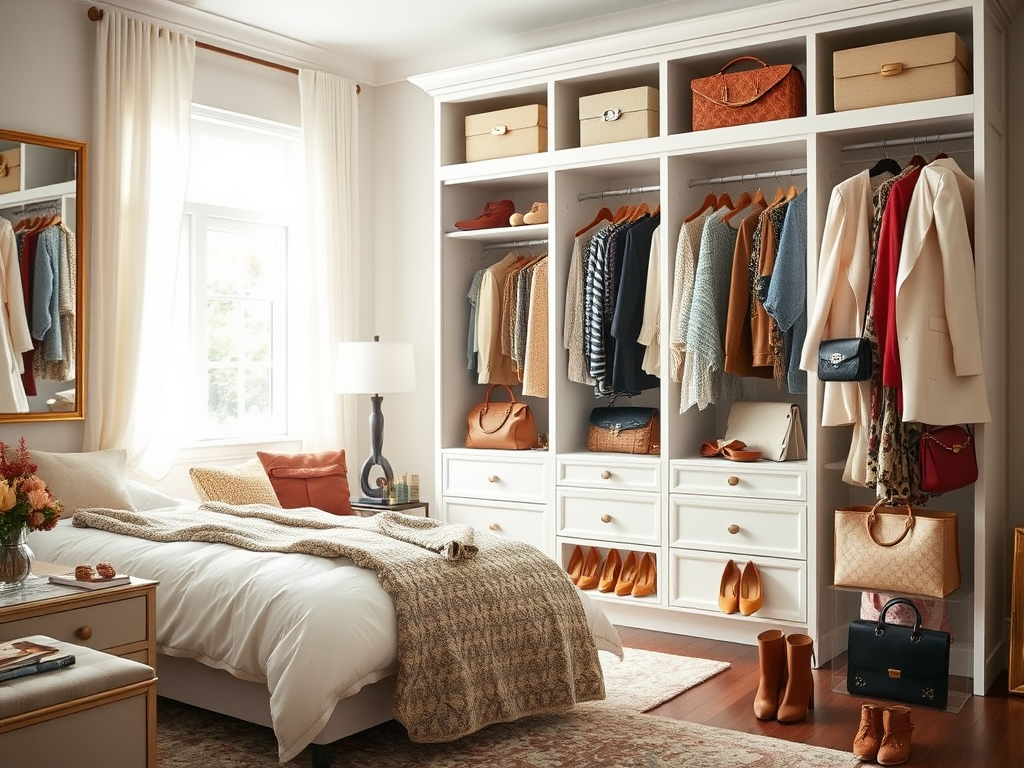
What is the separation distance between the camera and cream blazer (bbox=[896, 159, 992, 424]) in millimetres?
3650

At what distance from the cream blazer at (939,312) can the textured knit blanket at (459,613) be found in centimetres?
141

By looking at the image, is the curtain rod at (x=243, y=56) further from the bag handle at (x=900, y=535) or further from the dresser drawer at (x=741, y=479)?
the bag handle at (x=900, y=535)

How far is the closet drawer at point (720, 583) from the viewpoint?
13.8 ft

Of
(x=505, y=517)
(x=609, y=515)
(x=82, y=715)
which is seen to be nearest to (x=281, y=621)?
(x=82, y=715)

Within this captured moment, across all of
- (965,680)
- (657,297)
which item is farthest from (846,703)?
(657,297)

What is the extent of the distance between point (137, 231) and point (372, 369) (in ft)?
3.89

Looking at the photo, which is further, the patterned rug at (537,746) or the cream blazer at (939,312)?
the cream blazer at (939,312)

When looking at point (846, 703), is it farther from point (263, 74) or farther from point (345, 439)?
point (263, 74)

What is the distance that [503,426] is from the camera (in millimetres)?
5086

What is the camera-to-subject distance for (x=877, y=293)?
3.80 meters

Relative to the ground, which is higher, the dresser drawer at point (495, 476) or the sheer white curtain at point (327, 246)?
the sheer white curtain at point (327, 246)

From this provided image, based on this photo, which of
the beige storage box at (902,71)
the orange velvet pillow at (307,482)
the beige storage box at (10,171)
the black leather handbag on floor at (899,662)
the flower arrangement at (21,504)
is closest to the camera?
the flower arrangement at (21,504)

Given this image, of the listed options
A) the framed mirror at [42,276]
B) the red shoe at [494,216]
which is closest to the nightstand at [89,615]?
the framed mirror at [42,276]

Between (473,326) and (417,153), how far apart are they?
1.14 metres
